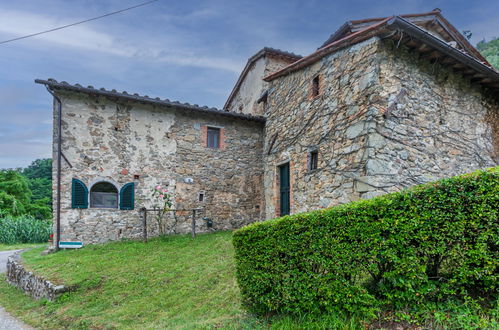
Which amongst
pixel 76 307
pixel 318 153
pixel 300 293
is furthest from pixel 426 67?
pixel 76 307

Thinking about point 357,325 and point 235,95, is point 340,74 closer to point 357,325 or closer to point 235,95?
point 357,325

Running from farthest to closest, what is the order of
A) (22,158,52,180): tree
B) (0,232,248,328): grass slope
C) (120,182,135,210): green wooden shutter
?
(22,158,52,180): tree, (120,182,135,210): green wooden shutter, (0,232,248,328): grass slope

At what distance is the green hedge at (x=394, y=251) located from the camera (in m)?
3.01

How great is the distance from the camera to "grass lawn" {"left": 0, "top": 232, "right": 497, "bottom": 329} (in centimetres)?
424

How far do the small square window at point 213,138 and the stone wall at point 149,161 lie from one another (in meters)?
0.21

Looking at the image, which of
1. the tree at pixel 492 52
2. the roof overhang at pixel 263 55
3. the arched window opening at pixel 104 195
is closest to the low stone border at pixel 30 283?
the arched window opening at pixel 104 195

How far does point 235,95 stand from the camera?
16047 mm

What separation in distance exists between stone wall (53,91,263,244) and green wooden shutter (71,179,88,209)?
0.37 ft

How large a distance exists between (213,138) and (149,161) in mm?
2474

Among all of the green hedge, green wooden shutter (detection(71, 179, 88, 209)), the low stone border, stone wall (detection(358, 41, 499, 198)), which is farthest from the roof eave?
green wooden shutter (detection(71, 179, 88, 209))

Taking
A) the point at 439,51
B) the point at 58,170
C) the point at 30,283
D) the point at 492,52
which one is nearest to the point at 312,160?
the point at 439,51

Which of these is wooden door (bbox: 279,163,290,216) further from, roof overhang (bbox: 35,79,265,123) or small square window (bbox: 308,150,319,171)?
roof overhang (bbox: 35,79,265,123)

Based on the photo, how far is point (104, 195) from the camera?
977cm

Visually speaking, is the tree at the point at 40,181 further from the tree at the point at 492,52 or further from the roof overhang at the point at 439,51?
the tree at the point at 492,52
